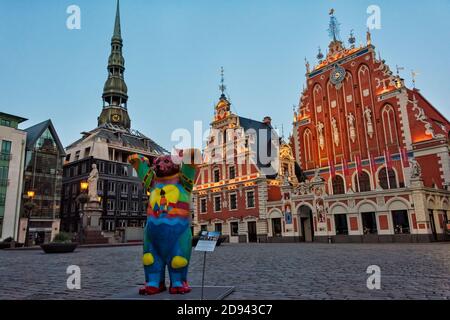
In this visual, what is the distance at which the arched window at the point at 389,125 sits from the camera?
1140 inches

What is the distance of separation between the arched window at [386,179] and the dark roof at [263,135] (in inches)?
380

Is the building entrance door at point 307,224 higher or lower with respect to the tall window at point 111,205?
lower

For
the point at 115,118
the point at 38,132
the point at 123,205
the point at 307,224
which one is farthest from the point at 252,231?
the point at 115,118

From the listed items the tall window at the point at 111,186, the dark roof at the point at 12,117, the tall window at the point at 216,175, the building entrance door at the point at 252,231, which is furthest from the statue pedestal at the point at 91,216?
the tall window at the point at 111,186

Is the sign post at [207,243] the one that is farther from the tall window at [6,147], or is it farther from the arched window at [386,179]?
the tall window at [6,147]

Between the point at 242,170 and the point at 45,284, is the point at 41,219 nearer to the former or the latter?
the point at 242,170

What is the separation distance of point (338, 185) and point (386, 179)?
172 inches

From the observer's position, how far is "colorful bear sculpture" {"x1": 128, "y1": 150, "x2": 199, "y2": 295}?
229 inches

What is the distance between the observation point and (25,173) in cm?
4147

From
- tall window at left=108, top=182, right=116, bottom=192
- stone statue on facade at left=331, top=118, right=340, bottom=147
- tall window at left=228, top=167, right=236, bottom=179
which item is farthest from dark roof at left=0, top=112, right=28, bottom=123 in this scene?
stone statue on facade at left=331, top=118, right=340, bottom=147

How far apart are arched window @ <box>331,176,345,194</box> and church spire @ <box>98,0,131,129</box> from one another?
1708 inches
